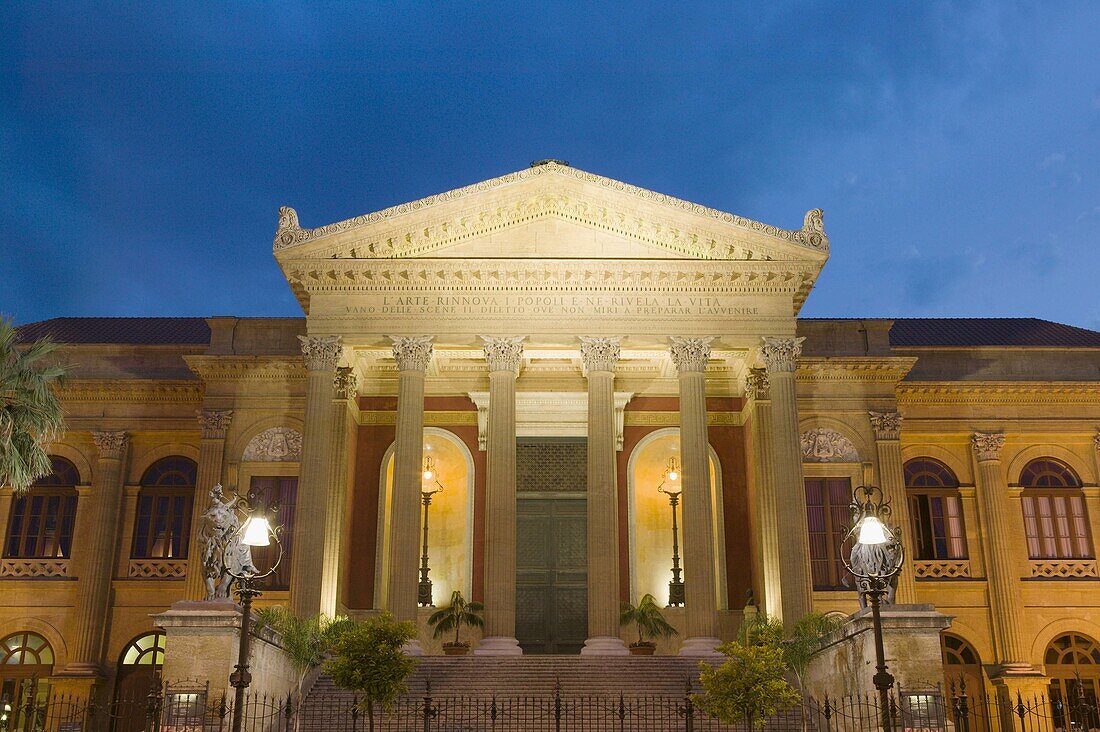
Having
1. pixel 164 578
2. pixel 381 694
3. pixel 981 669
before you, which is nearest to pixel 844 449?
pixel 981 669

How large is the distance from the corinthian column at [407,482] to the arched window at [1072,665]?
18835 millimetres

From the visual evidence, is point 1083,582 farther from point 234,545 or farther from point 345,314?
point 234,545

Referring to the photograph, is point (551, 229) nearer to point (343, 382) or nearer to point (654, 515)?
point (343, 382)

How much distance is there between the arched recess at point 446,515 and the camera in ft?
108

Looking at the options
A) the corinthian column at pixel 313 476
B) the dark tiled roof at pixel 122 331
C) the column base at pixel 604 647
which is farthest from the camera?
the dark tiled roof at pixel 122 331

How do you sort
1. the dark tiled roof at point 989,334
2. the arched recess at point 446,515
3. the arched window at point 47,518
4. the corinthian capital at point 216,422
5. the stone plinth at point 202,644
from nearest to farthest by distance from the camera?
the stone plinth at point 202,644, the arched recess at point 446,515, the corinthian capital at point 216,422, the arched window at point 47,518, the dark tiled roof at point 989,334

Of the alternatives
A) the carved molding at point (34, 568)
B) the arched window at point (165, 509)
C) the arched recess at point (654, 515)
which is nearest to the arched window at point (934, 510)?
the arched recess at point (654, 515)

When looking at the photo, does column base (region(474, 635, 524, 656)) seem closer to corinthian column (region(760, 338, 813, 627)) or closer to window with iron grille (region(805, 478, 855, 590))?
corinthian column (region(760, 338, 813, 627))

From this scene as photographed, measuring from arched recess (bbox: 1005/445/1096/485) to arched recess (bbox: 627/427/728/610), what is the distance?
9348 mm

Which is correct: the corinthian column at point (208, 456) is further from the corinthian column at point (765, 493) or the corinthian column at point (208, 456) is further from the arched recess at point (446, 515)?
the corinthian column at point (765, 493)

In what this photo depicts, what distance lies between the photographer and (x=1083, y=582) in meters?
33.2

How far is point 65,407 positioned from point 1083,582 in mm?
31664

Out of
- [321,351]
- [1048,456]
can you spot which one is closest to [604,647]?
[321,351]

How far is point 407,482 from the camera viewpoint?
91.4ft
